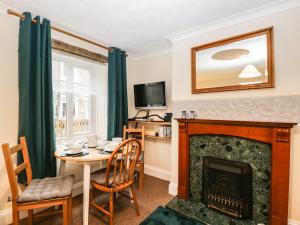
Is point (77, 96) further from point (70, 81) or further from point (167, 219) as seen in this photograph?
point (167, 219)

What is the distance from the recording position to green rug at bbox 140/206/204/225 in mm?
1824

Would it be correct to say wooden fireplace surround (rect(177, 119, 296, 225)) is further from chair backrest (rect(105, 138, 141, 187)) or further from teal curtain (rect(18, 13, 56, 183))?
teal curtain (rect(18, 13, 56, 183))

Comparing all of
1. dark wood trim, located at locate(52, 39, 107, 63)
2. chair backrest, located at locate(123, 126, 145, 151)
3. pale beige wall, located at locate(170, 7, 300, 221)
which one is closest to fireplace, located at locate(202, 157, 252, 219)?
pale beige wall, located at locate(170, 7, 300, 221)

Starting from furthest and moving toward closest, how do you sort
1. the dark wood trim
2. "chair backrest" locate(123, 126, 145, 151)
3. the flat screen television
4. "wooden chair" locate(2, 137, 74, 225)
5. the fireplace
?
the flat screen television → "chair backrest" locate(123, 126, 145, 151) → the dark wood trim → the fireplace → "wooden chair" locate(2, 137, 74, 225)

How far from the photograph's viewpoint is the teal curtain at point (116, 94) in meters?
2.85

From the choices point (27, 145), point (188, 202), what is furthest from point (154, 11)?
→ point (188, 202)

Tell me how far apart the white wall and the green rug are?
5.20ft

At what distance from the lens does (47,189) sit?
1.57 metres

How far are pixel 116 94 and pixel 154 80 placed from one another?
82cm

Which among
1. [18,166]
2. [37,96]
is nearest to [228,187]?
[18,166]

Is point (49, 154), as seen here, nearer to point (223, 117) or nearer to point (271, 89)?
point (223, 117)

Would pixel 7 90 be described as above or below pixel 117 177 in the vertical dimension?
above

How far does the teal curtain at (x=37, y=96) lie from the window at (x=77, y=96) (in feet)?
1.28

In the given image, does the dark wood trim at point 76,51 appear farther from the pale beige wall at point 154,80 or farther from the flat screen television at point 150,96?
the flat screen television at point 150,96
